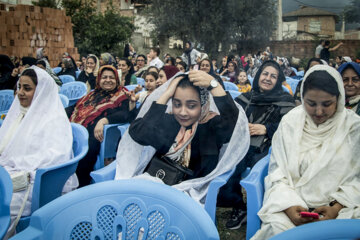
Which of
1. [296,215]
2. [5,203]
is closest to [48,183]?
[5,203]

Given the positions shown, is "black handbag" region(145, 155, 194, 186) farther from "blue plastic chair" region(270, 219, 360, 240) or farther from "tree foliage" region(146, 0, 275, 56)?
"tree foliage" region(146, 0, 275, 56)

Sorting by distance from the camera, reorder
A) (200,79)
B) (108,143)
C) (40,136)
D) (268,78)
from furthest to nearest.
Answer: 1. (108,143)
2. (268,78)
3. (40,136)
4. (200,79)

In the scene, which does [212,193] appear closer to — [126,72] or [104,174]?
[104,174]

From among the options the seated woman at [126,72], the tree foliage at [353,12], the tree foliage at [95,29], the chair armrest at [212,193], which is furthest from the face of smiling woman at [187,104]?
the tree foliage at [95,29]

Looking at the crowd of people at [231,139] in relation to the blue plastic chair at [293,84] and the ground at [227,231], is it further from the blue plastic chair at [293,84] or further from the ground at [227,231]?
the blue plastic chair at [293,84]

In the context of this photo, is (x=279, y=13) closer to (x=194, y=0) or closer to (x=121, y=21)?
(x=194, y=0)

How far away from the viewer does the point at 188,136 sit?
209 centimetres

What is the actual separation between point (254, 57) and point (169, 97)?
17.0 ft

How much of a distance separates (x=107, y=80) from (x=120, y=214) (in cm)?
256

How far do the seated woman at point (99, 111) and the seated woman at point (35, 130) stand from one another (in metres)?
0.68

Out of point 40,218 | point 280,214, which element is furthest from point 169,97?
point 40,218

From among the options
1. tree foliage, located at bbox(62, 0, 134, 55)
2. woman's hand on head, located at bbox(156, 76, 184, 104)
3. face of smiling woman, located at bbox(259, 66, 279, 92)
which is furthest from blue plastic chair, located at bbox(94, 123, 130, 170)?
tree foliage, located at bbox(62, 0, 134, 55)

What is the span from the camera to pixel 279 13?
14.3ft

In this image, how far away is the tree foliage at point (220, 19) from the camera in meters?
3.84
